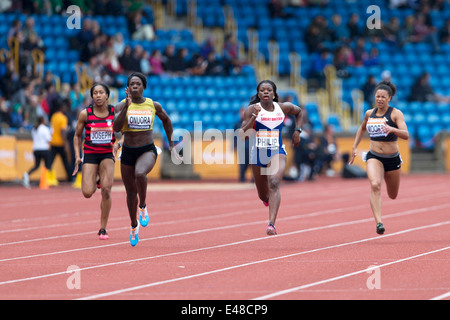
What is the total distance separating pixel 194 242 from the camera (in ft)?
40.7

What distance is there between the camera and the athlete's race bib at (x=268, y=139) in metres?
13.1

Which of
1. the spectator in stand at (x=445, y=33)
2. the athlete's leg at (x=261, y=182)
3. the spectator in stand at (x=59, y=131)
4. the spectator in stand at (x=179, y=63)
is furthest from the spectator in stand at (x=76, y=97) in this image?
the spectator in stand at (x=445, y=33)

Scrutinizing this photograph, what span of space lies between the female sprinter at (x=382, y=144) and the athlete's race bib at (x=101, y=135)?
3278 mm

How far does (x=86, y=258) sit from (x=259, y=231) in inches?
139

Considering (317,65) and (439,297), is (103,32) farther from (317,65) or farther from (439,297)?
(439,297)

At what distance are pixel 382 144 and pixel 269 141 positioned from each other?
153 cm

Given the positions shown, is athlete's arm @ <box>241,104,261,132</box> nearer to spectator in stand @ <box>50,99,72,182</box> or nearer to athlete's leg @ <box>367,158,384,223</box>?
athlete's leg @ <box>367,158,384,223</box>

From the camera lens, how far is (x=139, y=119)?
39.1 ft

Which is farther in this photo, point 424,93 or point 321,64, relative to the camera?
point 321,64

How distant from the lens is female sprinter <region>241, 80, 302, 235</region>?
12.9 m

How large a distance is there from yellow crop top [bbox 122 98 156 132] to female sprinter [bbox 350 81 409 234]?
288 centimetres

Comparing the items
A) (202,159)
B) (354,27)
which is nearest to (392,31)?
(354,27)

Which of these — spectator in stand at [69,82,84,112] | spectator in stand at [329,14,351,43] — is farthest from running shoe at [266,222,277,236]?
spectator in stand at [329,14,351,43]

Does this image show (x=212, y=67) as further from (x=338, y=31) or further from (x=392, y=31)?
(x=392, y=31)
